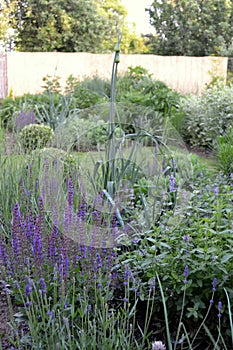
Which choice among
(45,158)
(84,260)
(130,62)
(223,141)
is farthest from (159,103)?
(130,62)

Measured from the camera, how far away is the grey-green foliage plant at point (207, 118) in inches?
256

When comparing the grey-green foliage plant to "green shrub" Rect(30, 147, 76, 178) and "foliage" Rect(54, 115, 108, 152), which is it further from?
"green shrub" Rect(30, 147, 76, 178)

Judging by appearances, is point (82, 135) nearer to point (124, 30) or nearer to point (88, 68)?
point (88, 68)

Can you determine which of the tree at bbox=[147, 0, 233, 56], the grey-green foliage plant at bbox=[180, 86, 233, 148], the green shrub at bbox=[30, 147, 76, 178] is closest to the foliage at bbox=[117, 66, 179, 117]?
the grey-green foliage plant at bbox=[180, 86, 233, 148]

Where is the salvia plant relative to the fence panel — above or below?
below

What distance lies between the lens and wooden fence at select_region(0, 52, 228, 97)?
13.7m

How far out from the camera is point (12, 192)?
114 inches

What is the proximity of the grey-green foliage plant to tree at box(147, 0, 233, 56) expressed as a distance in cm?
1762

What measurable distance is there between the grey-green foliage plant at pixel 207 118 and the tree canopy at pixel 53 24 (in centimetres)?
1537

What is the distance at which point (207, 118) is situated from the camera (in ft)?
22.0

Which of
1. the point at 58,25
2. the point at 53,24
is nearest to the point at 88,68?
the point at 53,24

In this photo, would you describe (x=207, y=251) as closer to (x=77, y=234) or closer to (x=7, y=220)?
(x=77, y=234)

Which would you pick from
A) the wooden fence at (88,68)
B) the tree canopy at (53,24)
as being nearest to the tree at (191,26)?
the tree canopy at (53,24)

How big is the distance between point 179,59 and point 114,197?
14202 millimetres
